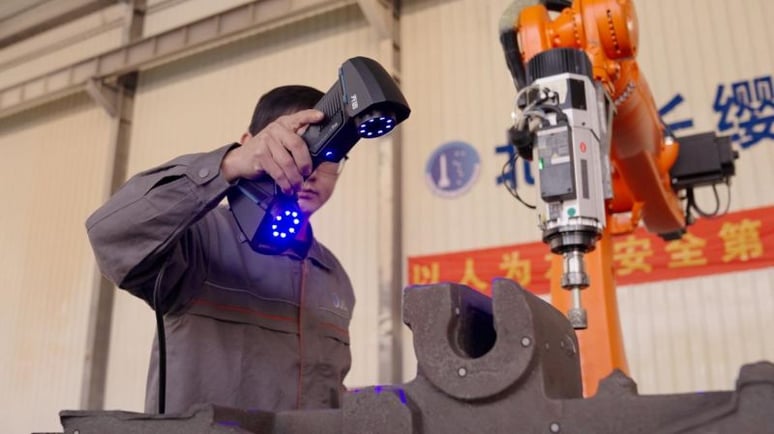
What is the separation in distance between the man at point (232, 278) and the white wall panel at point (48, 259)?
14.8 ft

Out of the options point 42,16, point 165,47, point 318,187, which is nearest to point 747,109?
point 318,187

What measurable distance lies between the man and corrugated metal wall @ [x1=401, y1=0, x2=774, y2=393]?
2476 mm

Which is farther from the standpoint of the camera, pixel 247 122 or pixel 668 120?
pixel 247 122

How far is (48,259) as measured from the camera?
5.58m

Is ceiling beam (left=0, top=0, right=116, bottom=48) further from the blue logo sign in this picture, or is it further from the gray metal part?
the gray metal part

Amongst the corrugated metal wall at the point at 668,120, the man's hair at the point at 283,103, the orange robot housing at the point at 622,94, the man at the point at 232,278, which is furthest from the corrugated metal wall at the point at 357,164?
the man's hair at the point at 283,103

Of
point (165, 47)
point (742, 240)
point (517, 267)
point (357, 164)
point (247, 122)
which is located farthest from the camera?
point (165, 47)

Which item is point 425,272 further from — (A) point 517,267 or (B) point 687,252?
(B) point 687,252

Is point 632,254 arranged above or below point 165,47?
below

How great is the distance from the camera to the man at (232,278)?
73 cm

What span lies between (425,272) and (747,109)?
1.87 metres

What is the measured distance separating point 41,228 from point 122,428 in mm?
5791

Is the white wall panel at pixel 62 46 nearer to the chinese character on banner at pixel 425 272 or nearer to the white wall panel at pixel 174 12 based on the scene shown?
the white wall panel at pixel 174 12

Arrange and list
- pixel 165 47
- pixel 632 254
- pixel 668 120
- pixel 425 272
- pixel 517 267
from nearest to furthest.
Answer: pixel 632 254 → pixel 668 120 → pixel 517 267 → pixel 425 272 → pixel 165 47
